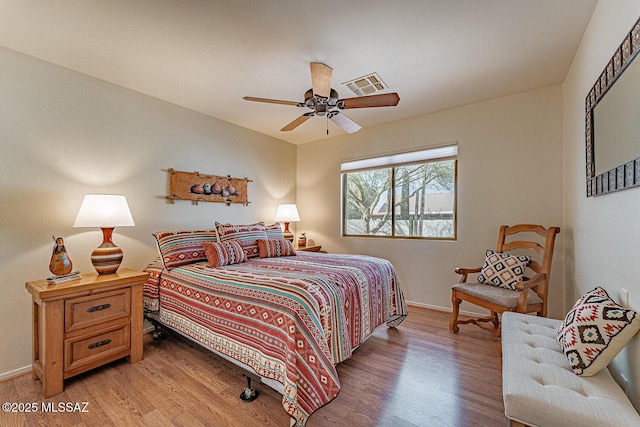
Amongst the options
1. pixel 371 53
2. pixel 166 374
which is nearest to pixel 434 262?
pixel 371 53

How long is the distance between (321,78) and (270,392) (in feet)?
7.74

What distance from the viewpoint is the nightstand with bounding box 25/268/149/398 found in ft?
6.04

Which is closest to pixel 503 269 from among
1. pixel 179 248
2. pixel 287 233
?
pixel 287 233

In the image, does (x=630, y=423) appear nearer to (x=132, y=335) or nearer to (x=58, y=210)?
(x=132, y=335)

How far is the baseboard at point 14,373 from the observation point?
2.05 m

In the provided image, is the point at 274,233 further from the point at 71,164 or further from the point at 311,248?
the point at 71,164

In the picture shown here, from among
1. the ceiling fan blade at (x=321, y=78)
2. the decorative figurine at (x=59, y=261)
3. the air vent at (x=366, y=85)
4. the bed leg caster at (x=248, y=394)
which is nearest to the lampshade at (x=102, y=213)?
the decorative figurine at (x=59, y=261)

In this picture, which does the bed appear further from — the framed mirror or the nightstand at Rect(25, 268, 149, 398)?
the framed mirror

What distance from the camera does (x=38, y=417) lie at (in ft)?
5.36

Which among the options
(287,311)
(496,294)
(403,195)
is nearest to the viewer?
(287,311)

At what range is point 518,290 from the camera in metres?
2.47

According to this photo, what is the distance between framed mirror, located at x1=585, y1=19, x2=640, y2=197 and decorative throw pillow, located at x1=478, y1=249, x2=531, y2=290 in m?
1.02

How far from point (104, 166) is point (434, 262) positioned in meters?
3.92

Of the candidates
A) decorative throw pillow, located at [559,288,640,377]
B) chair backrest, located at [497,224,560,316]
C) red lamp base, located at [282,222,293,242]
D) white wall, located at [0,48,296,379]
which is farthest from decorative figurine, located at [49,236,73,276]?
chair backrest, located at [497,224,560,316]
